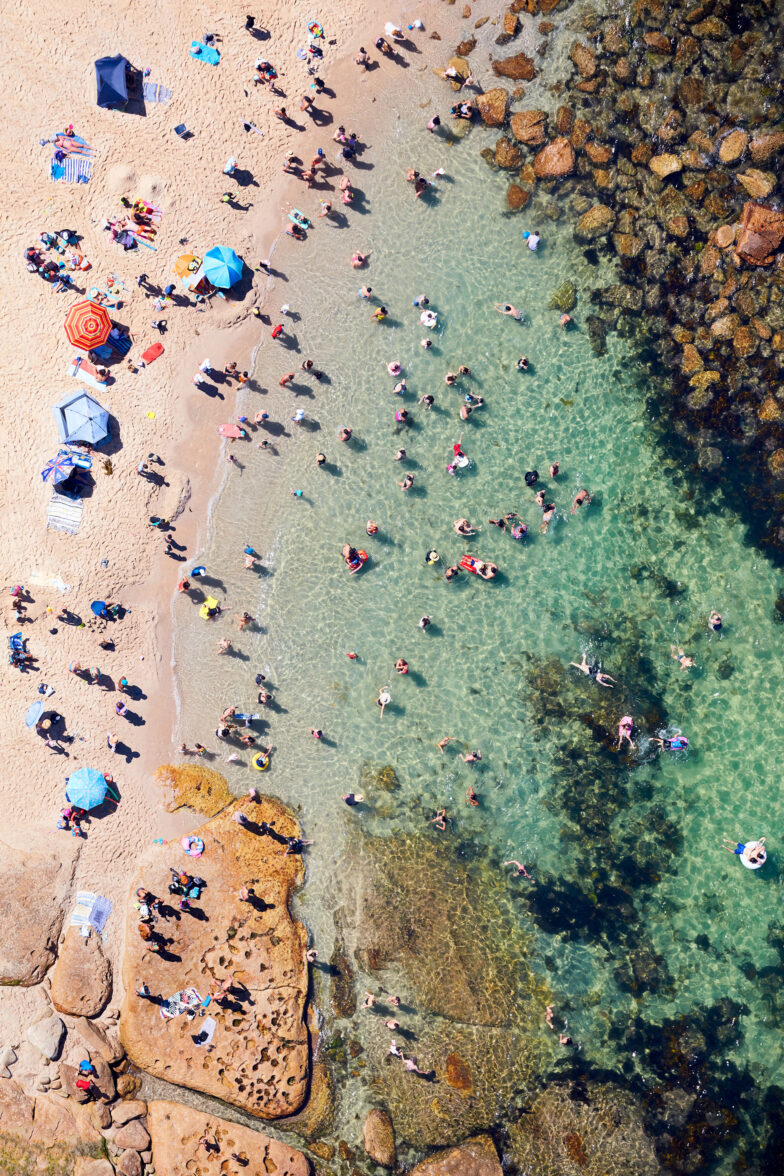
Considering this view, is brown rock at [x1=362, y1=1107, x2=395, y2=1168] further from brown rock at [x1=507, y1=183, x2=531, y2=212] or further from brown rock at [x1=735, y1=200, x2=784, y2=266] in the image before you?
brown rock at [x1=735, y1=200, x2=784, y2=266]

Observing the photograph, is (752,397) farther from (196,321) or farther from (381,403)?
(196,321)

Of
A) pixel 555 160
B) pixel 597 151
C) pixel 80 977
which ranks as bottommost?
pixel 80 977

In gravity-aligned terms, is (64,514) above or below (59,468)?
below

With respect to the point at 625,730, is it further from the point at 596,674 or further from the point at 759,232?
the point at 759,232

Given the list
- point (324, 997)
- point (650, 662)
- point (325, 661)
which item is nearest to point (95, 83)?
point (325, 661)

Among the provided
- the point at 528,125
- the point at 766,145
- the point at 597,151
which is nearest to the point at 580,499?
the point at 597,151

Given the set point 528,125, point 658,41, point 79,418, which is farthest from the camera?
point 528,125

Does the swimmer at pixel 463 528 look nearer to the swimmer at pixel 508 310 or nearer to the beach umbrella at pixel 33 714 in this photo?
the swimmer at pixel 508 310
